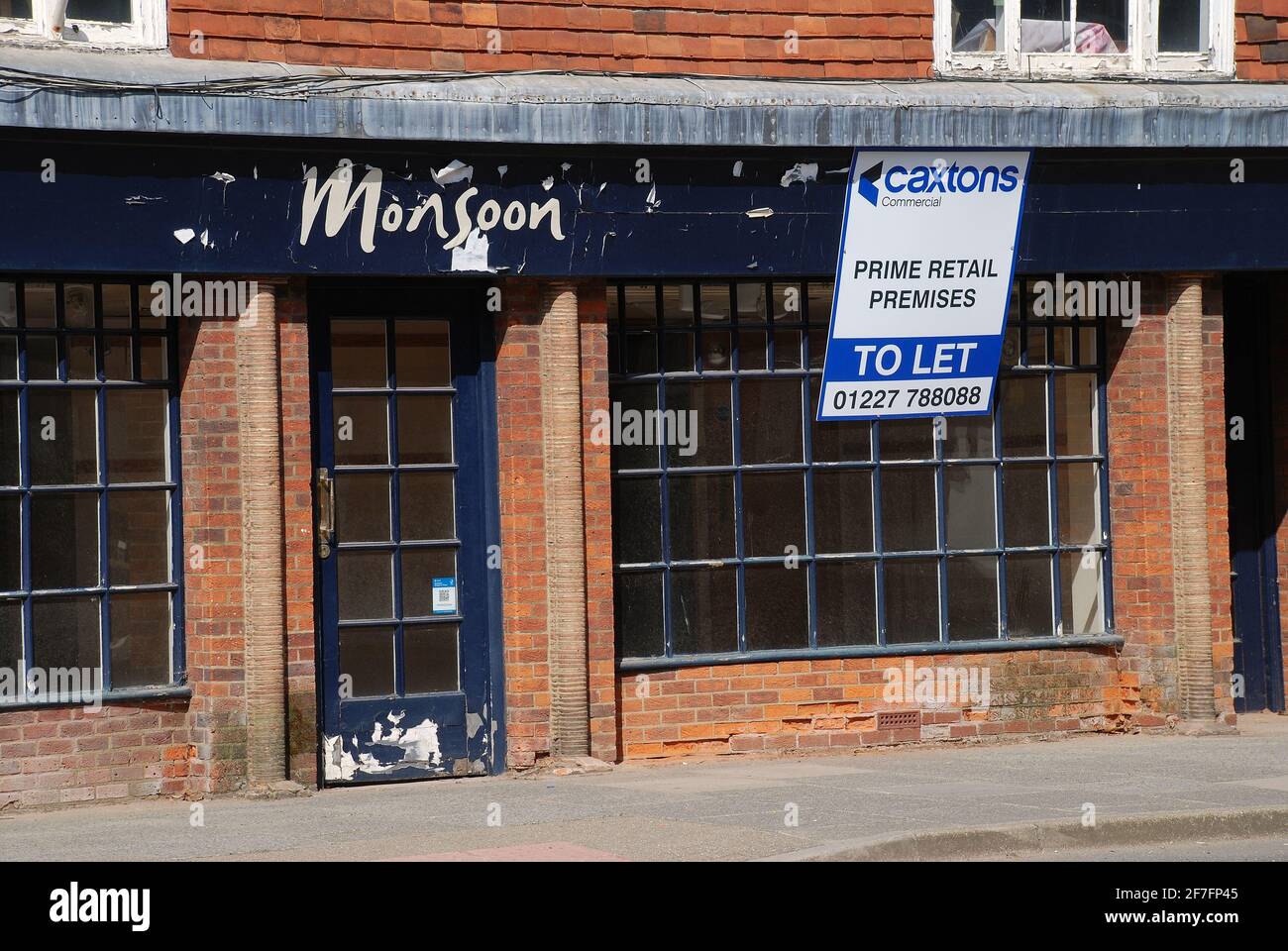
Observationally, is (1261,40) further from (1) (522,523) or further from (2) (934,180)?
(1) (522,523)

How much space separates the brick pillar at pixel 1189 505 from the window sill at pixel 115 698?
628 cm

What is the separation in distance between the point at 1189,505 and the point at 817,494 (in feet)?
8.08

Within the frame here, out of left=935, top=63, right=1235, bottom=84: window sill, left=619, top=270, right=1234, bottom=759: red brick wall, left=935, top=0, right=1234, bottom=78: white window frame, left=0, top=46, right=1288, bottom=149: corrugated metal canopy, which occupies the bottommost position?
left=619, top=270, right=1234, bottom=759: red brick wall

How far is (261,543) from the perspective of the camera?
10164mm

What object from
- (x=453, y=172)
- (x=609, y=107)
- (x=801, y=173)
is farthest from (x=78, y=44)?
(x=801, y=173)

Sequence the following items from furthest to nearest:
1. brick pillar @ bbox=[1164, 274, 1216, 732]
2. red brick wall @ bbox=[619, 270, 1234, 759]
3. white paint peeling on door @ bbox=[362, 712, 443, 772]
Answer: brick pillar @ bbox=[1164, 274, 1216, 732] < red brick wall @ bbox=[619, 270, 1234, 759] < white paint peeling on door @ bbox=[362, 712, 443, 772]

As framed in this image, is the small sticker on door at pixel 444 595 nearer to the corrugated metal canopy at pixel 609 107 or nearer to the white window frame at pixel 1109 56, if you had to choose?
the corrugated metal canopy at pixel 609 107

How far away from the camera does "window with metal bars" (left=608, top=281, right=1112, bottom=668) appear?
1127 cm

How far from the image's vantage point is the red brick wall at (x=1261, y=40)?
12.0 metres

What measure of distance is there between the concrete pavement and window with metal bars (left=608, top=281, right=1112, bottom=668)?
2.86ft

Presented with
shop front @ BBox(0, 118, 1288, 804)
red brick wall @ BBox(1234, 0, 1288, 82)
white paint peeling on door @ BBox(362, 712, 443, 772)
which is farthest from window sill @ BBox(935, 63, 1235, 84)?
white paint peeling on door @ BBox(362, 712, 443, 772)

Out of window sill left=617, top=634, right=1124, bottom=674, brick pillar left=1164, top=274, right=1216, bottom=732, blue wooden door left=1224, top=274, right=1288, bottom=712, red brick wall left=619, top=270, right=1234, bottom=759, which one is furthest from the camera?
blue wooden door left=1224, top=274, right=1288, bottom=712

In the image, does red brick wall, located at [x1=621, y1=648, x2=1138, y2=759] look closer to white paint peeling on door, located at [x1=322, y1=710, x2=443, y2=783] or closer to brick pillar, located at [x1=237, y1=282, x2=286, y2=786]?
white paint peeling on door, located at [x1=322, y1=710, x2=443, y2=783]

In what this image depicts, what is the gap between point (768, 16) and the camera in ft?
36.9
